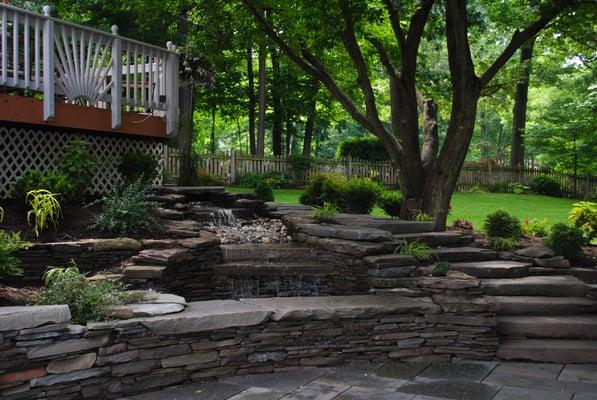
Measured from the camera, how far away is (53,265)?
200 inches

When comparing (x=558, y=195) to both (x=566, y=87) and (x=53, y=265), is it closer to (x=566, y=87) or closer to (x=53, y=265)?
(x=566, y=87)

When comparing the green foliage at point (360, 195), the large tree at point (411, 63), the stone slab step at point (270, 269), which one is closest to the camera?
the stone slab step at point (270, 269)

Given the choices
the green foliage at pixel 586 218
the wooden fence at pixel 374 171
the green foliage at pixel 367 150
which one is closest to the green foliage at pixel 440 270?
the green foliage at pixel 586 218

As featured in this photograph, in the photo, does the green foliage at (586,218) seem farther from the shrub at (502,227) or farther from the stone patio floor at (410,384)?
the stone patio floor at (410,384)

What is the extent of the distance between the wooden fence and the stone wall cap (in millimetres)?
11241

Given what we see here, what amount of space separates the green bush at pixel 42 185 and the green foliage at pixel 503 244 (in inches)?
209

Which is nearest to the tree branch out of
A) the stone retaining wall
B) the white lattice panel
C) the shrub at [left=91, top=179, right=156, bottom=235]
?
the stone retaining wall

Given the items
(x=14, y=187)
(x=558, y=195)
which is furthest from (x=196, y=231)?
(x=558, y=195)

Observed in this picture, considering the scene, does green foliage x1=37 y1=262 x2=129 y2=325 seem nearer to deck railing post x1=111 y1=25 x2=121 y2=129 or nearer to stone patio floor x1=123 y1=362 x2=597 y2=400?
stone patio floor x1=123 y1=362 x2=597 y2=400

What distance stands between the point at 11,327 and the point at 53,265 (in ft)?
6.21

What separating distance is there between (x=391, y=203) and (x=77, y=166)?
5.26 meters

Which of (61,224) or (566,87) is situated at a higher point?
(566,87)

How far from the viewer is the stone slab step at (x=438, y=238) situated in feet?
21.6

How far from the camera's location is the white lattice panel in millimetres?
6508
